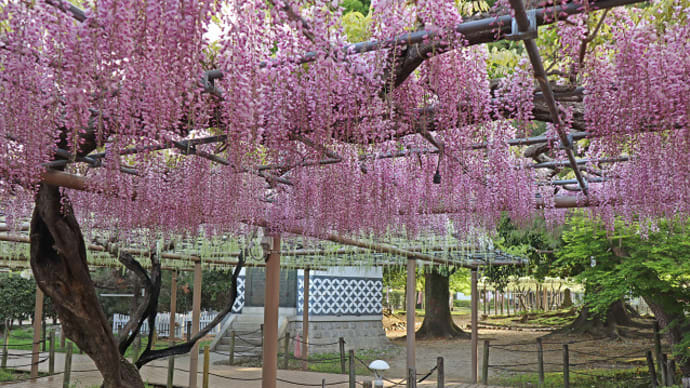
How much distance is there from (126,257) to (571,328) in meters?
12.2

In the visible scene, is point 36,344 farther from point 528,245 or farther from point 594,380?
point 528,245

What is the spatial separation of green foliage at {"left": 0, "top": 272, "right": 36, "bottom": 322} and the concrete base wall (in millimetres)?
8143

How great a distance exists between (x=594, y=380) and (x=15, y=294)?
48.7ft

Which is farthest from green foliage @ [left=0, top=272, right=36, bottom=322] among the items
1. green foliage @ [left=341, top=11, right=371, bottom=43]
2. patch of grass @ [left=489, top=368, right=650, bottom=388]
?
green foliage @ [left=341, top=11, right=371, bottom=43]

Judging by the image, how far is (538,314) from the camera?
2239 cm

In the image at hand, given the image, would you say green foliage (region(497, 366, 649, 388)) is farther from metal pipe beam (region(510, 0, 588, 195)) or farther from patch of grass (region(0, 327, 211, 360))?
patch of grass (region(0, 327, 211, 360))

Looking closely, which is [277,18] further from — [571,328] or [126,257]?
[571,328]

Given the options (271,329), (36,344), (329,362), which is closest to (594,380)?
(329,362)

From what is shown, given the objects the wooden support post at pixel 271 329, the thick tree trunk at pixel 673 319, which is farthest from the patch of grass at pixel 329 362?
the thick tree trunk at pixel 673 319

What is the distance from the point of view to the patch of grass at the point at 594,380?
28.5 feet

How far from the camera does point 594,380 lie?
30.3ft

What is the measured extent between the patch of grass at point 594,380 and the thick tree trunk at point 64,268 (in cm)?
665

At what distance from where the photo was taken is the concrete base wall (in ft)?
43.4

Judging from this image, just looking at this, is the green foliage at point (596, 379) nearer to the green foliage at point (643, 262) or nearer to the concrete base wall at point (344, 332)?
the green foliage at point (643, 262)
